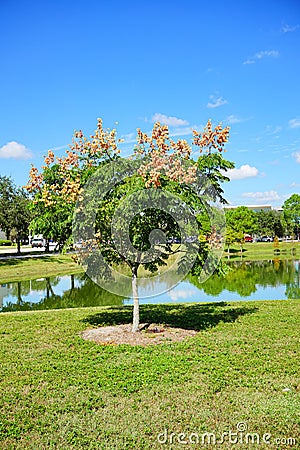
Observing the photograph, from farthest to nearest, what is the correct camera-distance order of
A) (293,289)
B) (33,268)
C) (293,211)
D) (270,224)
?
1. (270,224)
2. (293,211)
3. (33,268)
4. (293,289)

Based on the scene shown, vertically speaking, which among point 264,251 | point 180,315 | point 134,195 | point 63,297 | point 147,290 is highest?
point 134,195

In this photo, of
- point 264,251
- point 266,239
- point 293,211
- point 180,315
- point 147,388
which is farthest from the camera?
point 266,239

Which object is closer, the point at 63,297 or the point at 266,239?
the point at 63,297

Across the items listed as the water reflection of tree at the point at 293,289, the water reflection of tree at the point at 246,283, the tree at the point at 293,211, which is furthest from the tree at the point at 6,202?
the tree at the point at 293,211

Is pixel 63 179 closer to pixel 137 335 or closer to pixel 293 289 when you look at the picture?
pixel 137 335

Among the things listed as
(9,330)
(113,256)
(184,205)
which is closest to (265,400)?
(184,205)

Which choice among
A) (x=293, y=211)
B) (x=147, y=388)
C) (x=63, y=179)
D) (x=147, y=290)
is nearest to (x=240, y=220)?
(x=293, y=211)

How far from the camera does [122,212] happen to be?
7.65m

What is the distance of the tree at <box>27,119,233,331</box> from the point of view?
25.3ft

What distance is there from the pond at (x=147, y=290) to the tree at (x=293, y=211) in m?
34.8

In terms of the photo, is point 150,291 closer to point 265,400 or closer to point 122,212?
point 122,212

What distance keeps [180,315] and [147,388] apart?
17.3 ft

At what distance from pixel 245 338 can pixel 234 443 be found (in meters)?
3.84

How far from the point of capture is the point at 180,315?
35.5 ft
